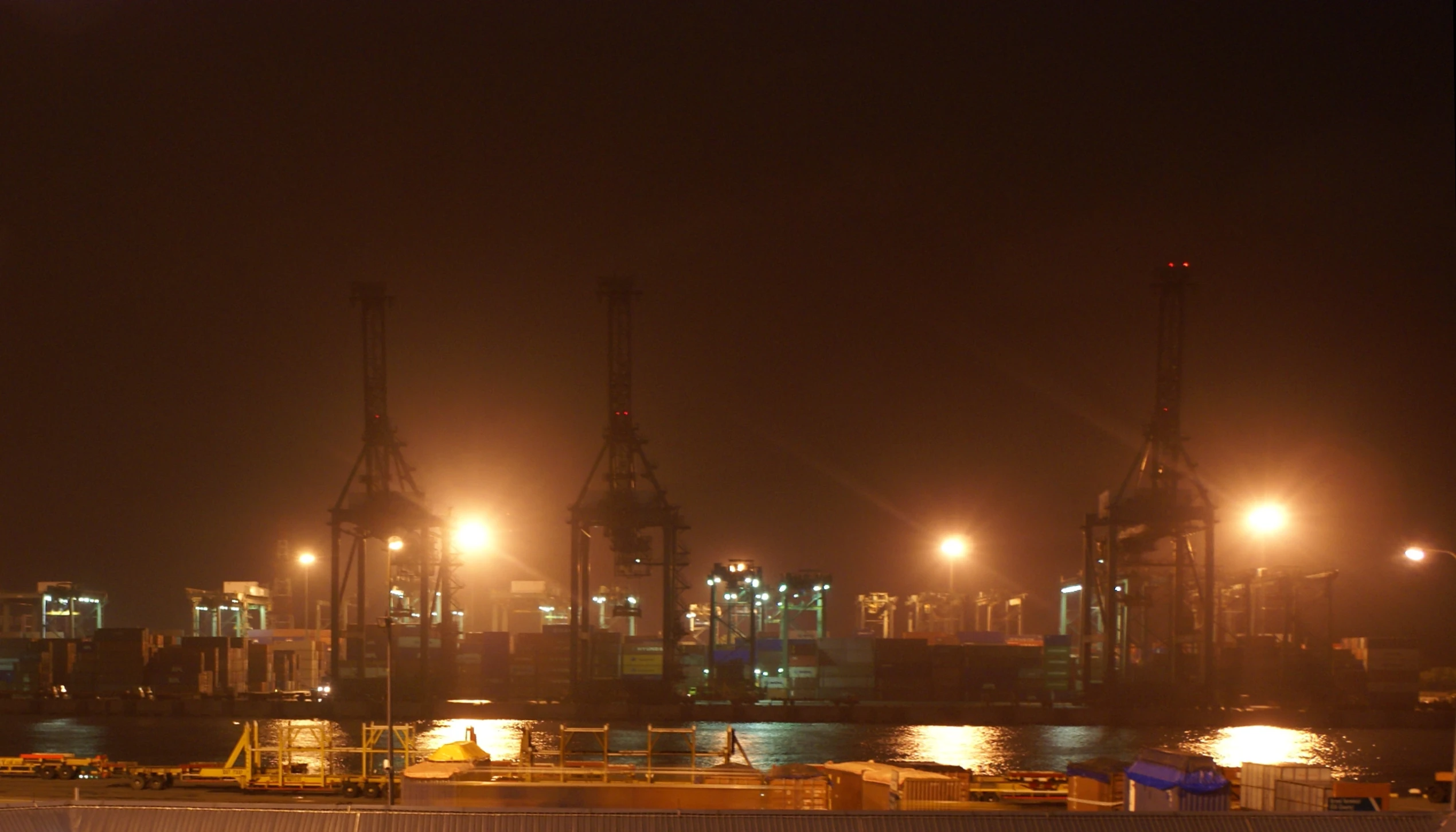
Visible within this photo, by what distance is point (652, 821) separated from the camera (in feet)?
46.8

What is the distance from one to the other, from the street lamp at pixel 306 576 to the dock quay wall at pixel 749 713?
34.1m

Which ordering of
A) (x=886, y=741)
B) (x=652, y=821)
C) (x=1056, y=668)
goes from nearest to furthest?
(x=652, y=821) < (x=886, y=741) < (x=1056, y=668)

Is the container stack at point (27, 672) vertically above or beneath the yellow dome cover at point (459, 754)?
beneath

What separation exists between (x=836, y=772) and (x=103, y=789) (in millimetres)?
16292

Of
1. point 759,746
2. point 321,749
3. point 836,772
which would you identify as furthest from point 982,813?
point 759,746

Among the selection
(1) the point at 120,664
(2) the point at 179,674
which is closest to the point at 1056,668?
(2) the point at 179,674

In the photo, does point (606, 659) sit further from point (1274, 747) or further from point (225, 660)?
point (1274, 747)

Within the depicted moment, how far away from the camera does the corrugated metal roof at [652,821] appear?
1404 centimetres

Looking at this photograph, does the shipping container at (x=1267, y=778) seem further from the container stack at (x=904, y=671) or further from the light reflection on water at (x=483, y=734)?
the container stack at (x=904, y=671)

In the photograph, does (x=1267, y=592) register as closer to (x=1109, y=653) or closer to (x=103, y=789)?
(x=1109, y=653)

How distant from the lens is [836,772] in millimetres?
22125

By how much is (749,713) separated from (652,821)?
154ft

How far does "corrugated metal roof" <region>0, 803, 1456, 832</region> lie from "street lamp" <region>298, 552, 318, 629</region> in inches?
3413

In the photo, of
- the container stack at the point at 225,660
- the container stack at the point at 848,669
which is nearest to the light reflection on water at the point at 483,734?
the container stack at the point at 225,660
